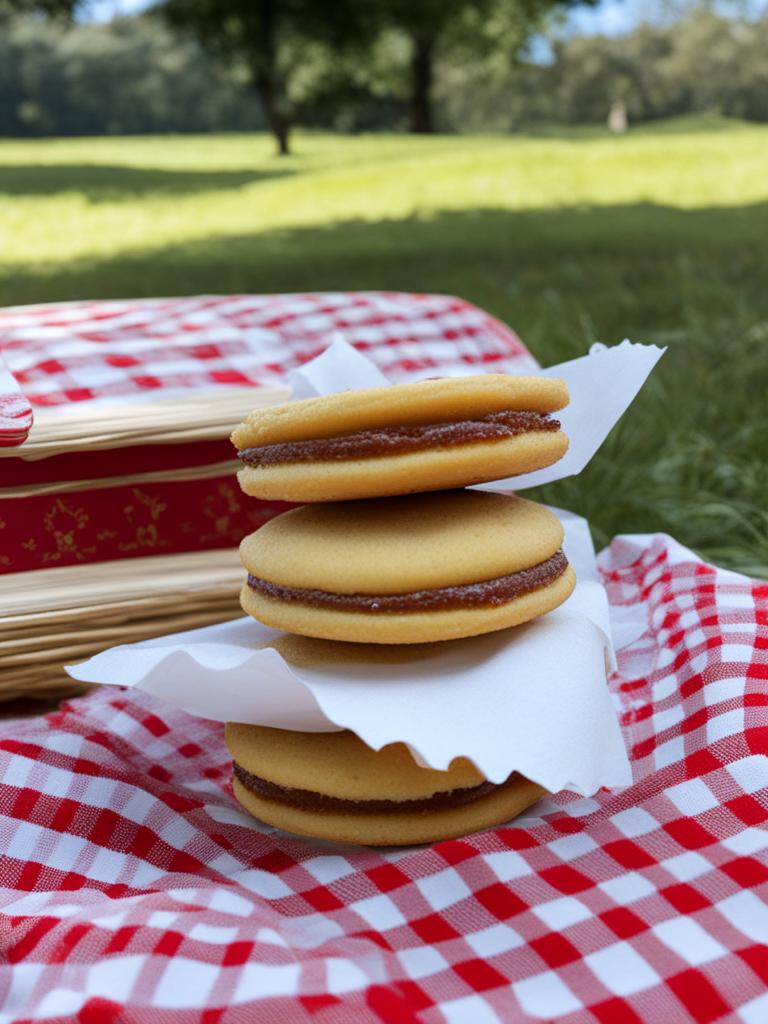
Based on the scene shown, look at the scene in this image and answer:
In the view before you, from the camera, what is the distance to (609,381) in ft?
4.58

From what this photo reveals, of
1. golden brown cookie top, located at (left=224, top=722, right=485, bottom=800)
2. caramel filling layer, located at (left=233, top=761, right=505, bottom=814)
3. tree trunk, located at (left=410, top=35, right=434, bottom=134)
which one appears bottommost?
tree trunk, located at (left=410, top=35, right=434, bottom=134)

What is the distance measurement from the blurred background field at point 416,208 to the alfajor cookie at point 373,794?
934 millimetres

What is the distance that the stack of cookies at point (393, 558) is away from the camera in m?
1.08

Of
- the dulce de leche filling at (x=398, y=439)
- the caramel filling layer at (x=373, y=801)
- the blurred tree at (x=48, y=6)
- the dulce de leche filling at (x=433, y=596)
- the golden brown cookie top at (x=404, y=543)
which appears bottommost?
the caramel filling layer at (x=373, y=801)

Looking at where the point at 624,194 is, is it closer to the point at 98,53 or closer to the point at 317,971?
the point at 317,971

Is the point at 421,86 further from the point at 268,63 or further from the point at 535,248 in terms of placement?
the point at 535,248

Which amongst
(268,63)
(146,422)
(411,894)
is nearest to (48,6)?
(268,63)

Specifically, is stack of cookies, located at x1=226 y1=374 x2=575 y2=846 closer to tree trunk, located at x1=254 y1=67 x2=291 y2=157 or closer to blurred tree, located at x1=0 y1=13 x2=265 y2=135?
tree trunk, located at x1=254 y1=67 x2=291 y2=157

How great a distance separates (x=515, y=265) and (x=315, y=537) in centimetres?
507

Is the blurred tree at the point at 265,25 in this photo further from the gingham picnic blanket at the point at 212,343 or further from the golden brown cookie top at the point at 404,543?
the golden brown cookie top at the point at 404,543

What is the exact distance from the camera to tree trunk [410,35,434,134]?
1493 centimetres

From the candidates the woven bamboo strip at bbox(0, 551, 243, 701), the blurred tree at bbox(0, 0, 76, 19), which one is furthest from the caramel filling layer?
the blurred tree at bbox(0, 0, 76, 19)

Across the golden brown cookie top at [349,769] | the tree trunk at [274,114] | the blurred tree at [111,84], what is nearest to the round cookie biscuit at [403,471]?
the golden brown cookie top at [349,769]

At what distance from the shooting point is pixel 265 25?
36.4 feet
